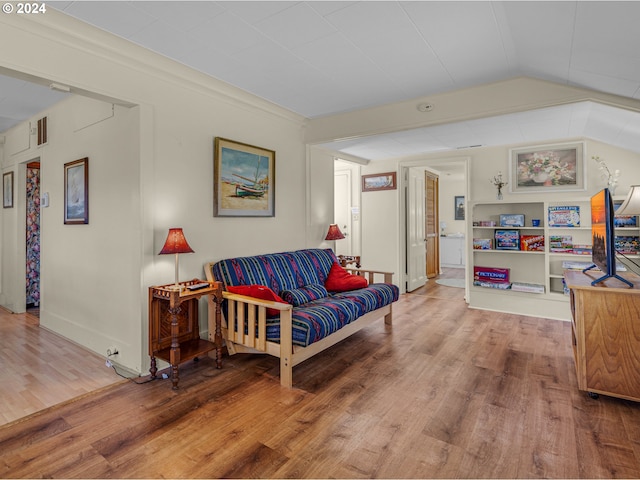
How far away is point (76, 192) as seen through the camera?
11.0ft

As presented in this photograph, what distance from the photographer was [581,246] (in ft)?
14.3

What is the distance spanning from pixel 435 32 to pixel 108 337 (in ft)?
11.6

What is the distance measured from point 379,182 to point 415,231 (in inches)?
42.9

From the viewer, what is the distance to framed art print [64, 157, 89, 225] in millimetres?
3223

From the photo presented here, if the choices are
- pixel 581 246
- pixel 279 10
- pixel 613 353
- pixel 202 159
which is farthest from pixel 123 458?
pixel 581 246

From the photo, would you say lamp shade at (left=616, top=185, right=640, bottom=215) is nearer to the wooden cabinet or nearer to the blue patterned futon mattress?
the wooden cabinet

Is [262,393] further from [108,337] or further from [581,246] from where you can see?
[581,246]

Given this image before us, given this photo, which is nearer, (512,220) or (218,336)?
(218,336)

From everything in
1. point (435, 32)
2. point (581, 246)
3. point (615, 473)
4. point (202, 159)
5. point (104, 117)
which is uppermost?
point (435, 32)

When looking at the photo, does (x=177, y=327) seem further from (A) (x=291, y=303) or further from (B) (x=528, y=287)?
(B) (x=528, y=287)

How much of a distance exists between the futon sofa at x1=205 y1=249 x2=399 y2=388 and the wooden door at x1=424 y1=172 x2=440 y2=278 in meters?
3.30

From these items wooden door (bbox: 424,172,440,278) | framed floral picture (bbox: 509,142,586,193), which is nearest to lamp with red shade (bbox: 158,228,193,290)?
framed floral picture (bbox: 509,142,586,193)

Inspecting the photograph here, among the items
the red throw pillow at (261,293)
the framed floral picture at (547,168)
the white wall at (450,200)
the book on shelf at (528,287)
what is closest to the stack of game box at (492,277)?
the book on shelf at (528,287)

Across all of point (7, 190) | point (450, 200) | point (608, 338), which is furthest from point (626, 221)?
point (7, 190)
